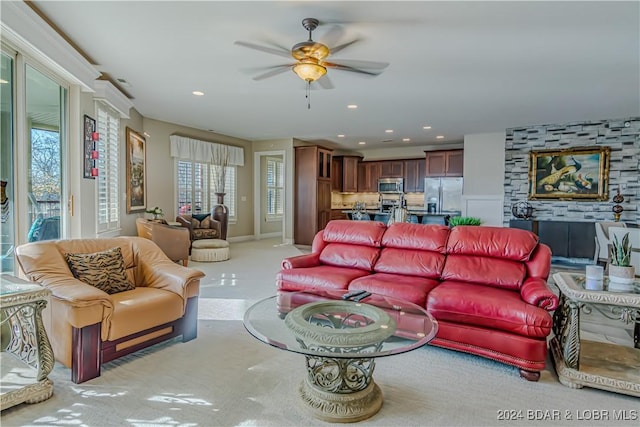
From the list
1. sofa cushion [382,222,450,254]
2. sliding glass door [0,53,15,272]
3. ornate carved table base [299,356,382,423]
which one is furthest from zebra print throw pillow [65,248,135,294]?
sofa cushion [382,222,450,254]

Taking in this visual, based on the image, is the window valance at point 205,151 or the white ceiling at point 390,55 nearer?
the white ceiling at point 390,55

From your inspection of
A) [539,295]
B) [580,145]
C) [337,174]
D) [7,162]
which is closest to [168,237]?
[7,162]

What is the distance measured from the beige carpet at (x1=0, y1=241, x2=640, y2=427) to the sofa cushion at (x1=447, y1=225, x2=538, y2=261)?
0.95 m

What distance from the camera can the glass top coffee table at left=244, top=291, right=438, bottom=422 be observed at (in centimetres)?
188

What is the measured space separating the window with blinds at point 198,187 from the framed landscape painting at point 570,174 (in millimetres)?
6884

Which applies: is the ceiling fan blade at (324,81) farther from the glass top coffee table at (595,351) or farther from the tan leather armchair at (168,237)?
the tan leather armchair at (168,237)

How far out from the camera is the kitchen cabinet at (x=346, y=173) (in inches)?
418

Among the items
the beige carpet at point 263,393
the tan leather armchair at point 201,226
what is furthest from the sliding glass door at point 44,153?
the tan leather armchair at point 201,226

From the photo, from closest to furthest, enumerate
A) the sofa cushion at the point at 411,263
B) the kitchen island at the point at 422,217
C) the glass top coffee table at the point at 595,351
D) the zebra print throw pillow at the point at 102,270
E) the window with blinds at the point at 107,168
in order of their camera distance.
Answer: the glass top coffee table at the point at 595,351, the zebra print throw pillow at the point at 102,270, the sofa cushion at the point at 411,263, the window with blinds at the point at 107,168, the kitchen island at the point at 422,217

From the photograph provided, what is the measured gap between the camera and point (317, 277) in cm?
340

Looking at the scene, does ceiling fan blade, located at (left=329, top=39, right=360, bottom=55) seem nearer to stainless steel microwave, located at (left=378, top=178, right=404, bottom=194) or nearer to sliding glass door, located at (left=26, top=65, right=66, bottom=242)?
sliding glass door, located at (left=26, top=65, right=66, bottom=242)

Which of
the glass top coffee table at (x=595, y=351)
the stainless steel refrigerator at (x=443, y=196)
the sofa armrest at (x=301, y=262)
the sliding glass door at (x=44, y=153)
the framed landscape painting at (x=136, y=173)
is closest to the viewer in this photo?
the glass top coffee table at (x=595, y=351)

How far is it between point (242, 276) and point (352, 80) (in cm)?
319

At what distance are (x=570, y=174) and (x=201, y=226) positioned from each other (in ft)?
24.6
